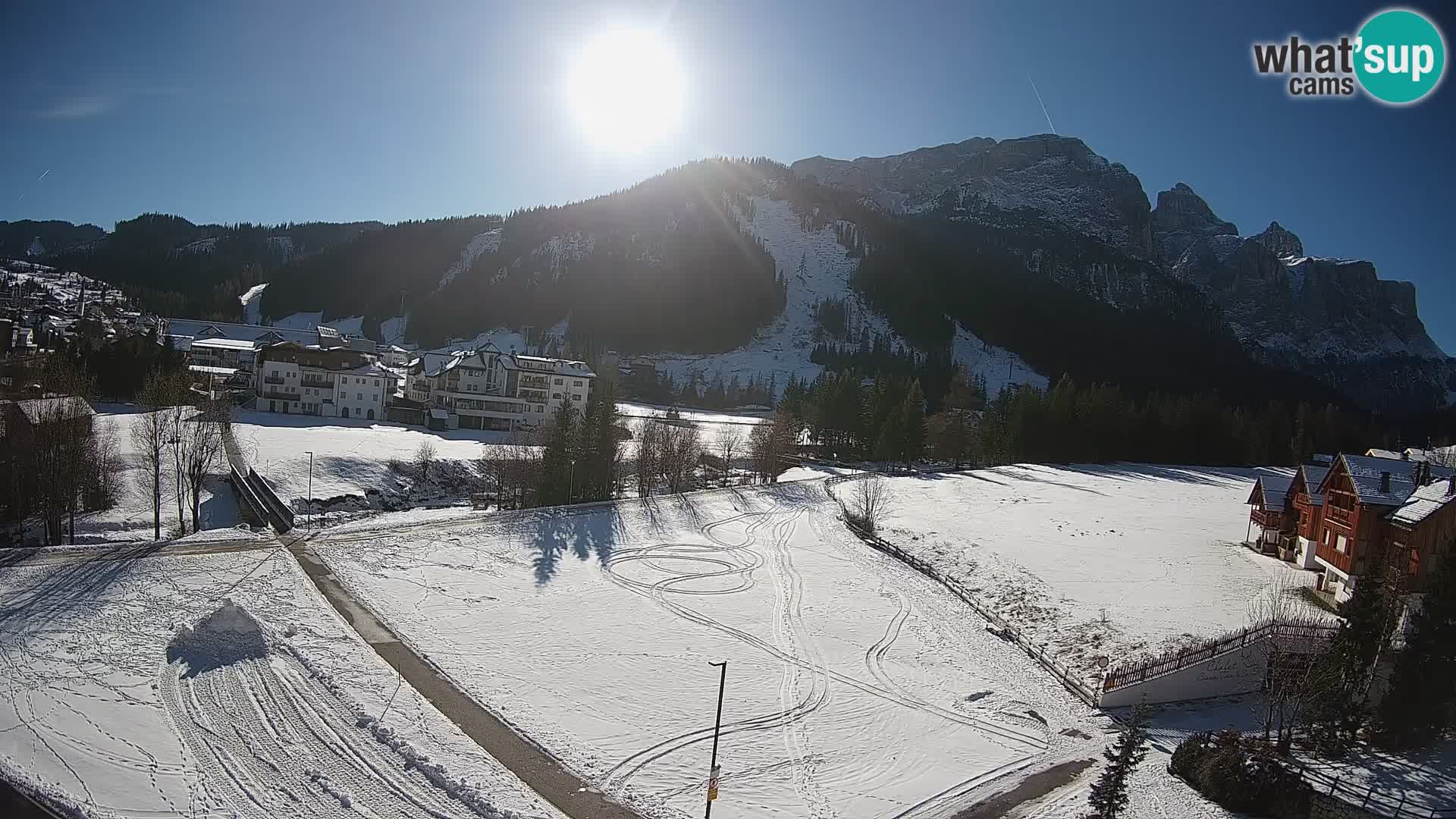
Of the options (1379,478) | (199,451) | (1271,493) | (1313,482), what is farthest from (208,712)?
(1271,493)

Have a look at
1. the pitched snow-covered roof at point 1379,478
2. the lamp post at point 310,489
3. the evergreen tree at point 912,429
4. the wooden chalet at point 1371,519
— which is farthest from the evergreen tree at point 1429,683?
the evergreen tree at point 912,429

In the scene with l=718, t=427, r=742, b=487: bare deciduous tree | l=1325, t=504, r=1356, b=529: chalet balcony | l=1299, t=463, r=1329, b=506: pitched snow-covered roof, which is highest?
l=1299, t=463, r=1329, b=506: pitched snow-covered roof

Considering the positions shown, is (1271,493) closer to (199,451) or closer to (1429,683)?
(1429,683)

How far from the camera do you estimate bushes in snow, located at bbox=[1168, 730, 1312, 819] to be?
18797mm

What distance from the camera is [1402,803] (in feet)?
61.3

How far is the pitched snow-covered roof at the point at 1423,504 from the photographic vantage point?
94.3 feet

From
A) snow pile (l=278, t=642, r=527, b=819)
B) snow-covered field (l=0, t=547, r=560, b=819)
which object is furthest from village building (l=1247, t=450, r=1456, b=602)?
snow-covered field (l=0, t=547, r=560, b=819)

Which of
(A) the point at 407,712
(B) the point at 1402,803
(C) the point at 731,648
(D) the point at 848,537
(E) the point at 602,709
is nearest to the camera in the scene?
(B) the point at 1402,803

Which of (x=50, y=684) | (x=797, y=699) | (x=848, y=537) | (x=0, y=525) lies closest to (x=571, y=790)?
(x=797, y=699)

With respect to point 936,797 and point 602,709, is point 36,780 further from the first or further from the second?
point 936,797

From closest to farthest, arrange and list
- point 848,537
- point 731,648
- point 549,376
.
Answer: point 731,648, point 848,537, point 549,376

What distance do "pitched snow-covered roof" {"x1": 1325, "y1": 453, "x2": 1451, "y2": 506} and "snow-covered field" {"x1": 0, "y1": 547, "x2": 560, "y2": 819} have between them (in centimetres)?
3555

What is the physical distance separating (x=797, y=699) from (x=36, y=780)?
2004 centimetres

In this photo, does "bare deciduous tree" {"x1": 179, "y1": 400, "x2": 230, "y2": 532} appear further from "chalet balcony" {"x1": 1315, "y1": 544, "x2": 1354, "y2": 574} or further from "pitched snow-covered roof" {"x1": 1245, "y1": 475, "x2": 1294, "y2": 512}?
"pitched snow-covered roof" {"x1": 1245, "y1": 475, "x2": 1294, "y2": 512}
